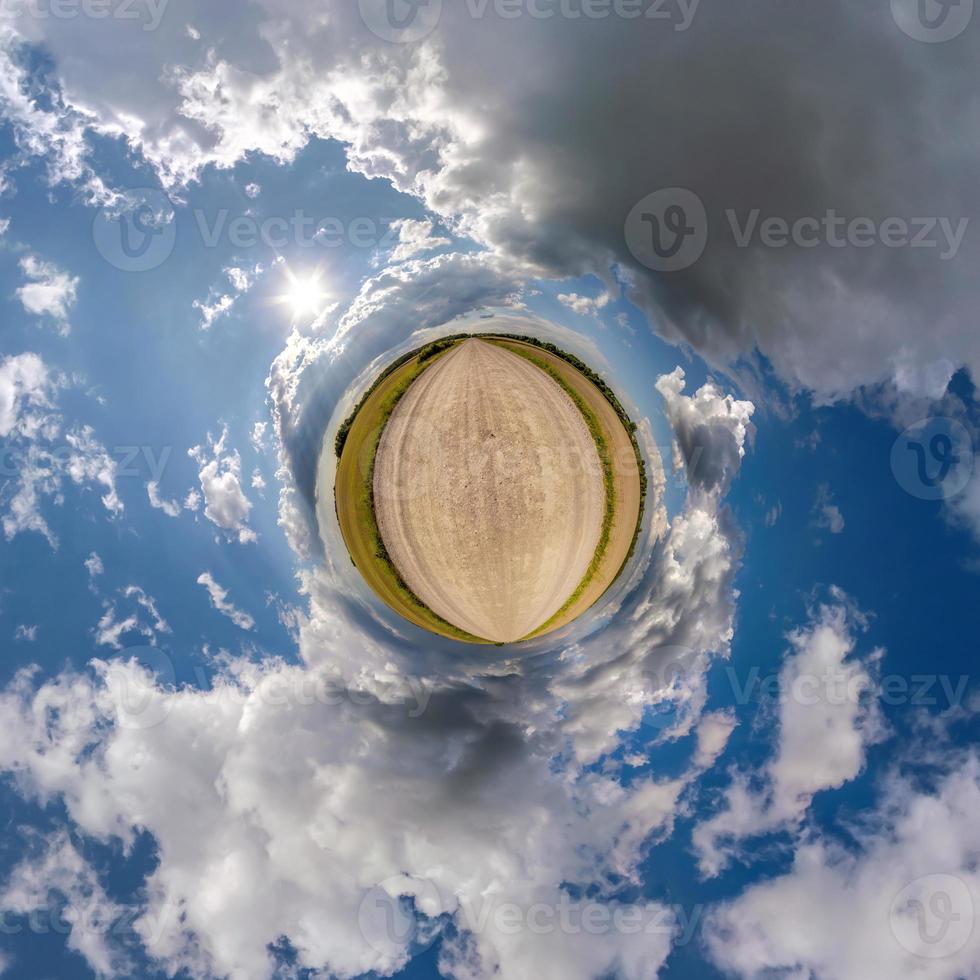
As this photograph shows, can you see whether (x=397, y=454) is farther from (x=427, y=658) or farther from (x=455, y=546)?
(x=427, y=658)

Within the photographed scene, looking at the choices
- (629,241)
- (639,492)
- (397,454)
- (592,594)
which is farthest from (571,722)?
(629,241)

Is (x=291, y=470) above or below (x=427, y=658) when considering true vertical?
above

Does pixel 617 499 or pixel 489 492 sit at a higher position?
pixel 617 499

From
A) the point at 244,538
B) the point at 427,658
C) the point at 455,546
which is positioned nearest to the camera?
the point at 244,538

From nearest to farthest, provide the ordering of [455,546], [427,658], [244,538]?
1. [244,538]
2. [455,546]
3. [427,658]

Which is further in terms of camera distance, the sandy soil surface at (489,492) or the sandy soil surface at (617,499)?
the sandy soil surface at (617,499)

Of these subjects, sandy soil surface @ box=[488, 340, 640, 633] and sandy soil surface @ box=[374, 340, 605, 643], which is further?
sandy soil surface @ box=[488, 340, 640, 633]

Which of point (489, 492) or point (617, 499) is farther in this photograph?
point (617, 499)

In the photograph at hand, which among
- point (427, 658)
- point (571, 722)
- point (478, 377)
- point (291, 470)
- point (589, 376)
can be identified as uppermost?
point (589, 376)
